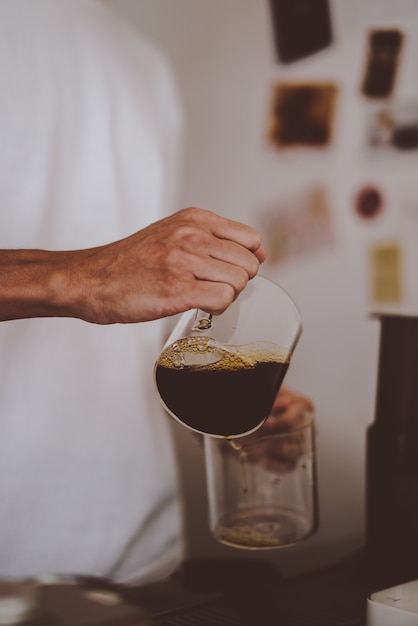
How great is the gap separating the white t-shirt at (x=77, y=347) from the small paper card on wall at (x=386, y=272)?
53 cm

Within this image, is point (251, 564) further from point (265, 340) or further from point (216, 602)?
point (265, 340)

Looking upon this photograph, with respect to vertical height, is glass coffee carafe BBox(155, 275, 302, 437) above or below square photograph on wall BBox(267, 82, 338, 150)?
below

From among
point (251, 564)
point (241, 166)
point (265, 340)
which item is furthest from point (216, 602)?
point (241, 166)

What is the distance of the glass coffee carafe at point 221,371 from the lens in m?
0.75

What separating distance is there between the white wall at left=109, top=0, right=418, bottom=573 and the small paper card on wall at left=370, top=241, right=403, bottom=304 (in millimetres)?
25

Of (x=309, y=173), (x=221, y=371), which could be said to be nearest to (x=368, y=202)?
(x=309, y=173)

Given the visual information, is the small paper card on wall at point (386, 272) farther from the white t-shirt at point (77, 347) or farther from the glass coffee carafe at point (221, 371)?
the glass coffee carafe at point (221, 371)

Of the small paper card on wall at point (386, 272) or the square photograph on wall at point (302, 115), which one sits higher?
the square photograph on wall at point (302, 115)

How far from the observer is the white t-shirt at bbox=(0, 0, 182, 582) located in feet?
A: 3.82

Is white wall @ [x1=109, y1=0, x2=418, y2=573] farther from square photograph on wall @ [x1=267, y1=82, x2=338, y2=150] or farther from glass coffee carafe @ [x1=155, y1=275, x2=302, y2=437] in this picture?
glass coffee carafe @ [x1=155, y1=275, x2=302, y2=437]

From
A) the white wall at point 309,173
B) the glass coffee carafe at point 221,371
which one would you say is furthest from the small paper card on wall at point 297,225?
the glass coffee carafe at point 221,371

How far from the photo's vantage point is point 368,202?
1.67 meters

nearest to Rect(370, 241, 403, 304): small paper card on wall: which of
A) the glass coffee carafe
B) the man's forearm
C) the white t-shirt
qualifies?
the white t-shirt

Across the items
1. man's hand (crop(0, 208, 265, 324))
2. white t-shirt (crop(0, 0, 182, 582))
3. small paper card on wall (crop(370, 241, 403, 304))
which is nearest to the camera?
man's hand (crop(0, 208, 265, 324))
